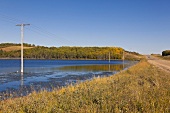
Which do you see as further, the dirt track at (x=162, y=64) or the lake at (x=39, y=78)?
the dirt track at (x=162, y=64)

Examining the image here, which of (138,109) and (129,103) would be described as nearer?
(138,109)

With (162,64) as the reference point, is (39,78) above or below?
below

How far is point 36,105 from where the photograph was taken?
9227 millimetres

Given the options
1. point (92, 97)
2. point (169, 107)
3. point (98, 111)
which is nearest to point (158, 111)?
point (169, 107)

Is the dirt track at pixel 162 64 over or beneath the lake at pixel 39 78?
over

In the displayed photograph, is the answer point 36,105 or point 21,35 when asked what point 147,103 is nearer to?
point 36,105

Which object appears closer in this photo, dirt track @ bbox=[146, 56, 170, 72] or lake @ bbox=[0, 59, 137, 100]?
lake @ bbox=[0, 59, 137, 100]

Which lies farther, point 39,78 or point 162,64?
point 162,64

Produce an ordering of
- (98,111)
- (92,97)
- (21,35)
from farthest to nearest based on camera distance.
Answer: (21,35), (92,97), (98,111)

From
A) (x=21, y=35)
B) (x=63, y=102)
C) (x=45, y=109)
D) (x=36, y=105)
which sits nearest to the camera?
(x=45, y=109)

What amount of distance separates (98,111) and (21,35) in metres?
43.0

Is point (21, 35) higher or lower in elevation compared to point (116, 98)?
higher

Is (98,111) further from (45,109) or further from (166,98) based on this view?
(166,98)

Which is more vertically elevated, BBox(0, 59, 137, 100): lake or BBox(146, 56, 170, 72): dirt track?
BBox(146, 56, 170, 72): dirt track
